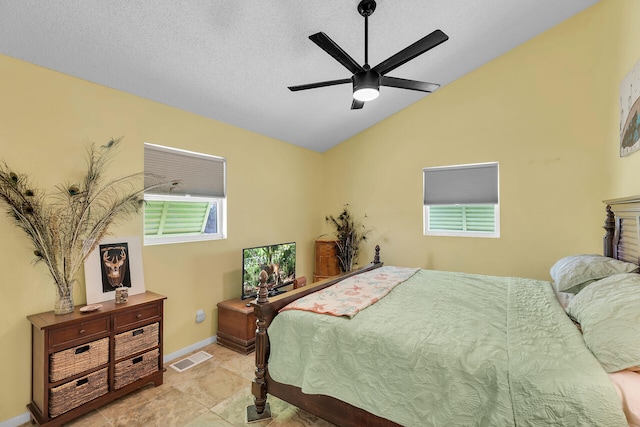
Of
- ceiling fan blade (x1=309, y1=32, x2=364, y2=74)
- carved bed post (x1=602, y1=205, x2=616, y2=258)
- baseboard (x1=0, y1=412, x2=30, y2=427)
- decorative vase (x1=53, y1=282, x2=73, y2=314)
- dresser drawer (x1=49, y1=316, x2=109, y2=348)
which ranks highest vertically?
ceiling fan blade (x1=309, y1=32, x2=364, y2=74)

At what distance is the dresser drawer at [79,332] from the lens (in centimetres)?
193

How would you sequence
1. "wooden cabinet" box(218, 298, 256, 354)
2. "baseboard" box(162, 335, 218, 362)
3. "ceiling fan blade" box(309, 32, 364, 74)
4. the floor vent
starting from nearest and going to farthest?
"ceiling fan blade" box(309, 32, 364, 74), the floor vent, "baseboard" box(162, 335, 218, 362), "wooden cabinet" box(218, 298, 256, 354)

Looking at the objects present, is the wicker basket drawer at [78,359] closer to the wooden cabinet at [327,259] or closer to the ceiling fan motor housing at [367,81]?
the ceiling fan motor housing at [367,81]

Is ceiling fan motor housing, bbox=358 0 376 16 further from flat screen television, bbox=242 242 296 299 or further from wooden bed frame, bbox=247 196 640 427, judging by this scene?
flat screen television, bbox=242 242 296 299

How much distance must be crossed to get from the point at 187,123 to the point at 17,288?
1.93m

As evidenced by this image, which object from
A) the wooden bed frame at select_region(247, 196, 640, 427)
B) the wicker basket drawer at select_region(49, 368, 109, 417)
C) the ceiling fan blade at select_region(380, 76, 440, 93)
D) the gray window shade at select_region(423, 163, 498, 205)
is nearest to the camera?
the wooden bed frame at select_region(247, 196, 640, 427)

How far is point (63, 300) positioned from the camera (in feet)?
6.84

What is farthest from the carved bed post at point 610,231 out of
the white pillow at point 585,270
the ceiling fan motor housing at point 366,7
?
the ceiling fan motor housing at point 366,7

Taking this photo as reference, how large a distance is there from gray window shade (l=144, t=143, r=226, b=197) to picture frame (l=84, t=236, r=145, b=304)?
58cm

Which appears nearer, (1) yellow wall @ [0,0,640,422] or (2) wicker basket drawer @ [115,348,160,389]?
(1) yellow wall @ [0,0,640,422]

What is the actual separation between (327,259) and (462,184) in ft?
7.27

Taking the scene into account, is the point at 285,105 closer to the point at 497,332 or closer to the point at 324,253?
the point at 324,253

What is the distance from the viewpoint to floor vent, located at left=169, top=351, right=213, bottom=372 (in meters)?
2.74

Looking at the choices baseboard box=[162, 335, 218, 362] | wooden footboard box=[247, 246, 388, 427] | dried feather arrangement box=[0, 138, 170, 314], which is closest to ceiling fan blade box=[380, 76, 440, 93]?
wooden footboard box=[247, 246, 388, 427]
